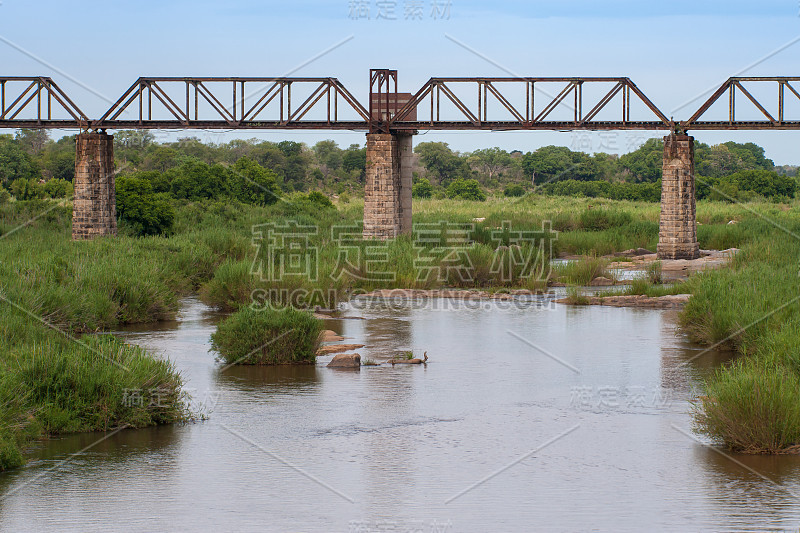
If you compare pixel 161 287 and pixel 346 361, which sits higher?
pixel 161 287

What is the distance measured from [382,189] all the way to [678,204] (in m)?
11.4

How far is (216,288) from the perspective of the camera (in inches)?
925

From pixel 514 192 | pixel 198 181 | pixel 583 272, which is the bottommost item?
pixel 583 272

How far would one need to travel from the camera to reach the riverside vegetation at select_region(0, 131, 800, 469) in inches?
462

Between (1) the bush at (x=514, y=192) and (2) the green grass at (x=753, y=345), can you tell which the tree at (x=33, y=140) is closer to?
(1) the bush at (x=514, y=192)

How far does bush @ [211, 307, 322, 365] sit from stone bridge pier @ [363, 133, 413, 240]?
71.3 feet

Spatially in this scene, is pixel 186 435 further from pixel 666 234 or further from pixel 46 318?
pixel 666 234

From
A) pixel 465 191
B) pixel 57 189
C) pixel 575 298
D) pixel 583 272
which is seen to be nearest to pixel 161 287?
pixel 575 298

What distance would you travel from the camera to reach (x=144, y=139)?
321 ft

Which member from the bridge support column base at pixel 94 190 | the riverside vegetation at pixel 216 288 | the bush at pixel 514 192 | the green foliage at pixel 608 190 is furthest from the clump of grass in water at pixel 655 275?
the bush at pixel 514 192

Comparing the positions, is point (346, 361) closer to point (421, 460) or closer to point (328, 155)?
point (421, 460)

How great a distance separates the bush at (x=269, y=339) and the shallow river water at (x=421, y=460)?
35 cm

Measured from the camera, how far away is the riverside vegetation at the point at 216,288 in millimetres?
11742

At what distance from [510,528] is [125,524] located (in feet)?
11.3
